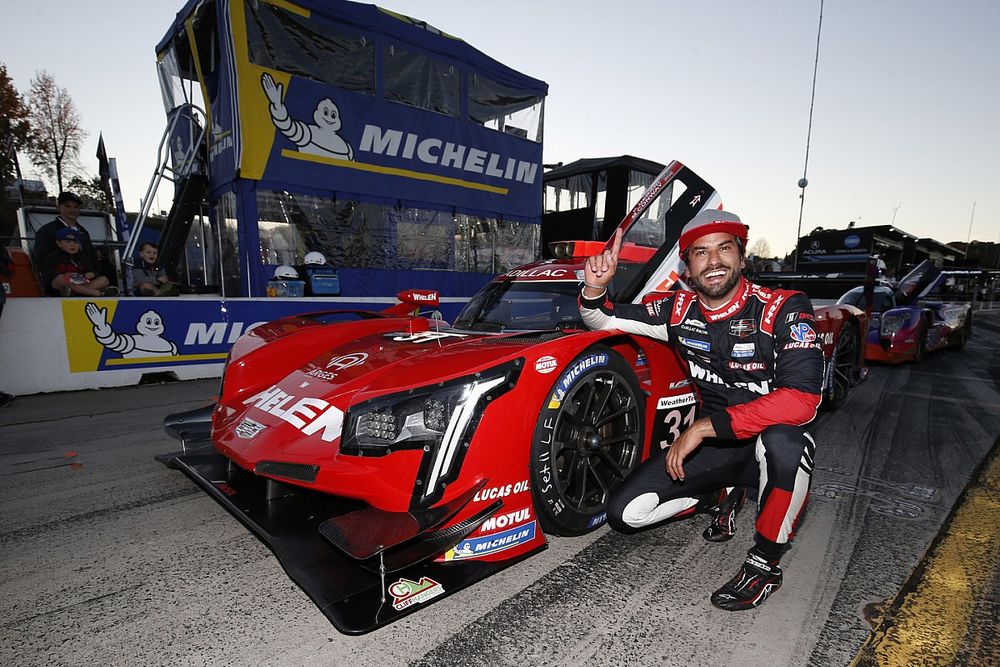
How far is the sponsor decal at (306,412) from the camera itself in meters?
1.99

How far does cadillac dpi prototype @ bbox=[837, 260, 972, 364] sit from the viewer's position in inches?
298


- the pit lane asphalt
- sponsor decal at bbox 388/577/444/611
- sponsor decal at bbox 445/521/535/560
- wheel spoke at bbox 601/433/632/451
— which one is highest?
wheel spoke at bbox 601/433/632/451

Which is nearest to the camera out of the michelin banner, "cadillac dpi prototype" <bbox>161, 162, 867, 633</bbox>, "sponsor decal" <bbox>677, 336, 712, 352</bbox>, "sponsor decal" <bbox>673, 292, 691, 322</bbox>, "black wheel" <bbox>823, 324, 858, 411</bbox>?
"cadillac dpi prototype" <bbox>161, 162, 867, 633</bbox>

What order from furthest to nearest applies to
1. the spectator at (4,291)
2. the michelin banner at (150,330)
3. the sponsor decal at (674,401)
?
the michelin banner at (150,330) < the spectator at (4,291) < the sponsor decal at (674,401)

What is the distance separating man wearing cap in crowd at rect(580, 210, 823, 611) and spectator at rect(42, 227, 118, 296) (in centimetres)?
614

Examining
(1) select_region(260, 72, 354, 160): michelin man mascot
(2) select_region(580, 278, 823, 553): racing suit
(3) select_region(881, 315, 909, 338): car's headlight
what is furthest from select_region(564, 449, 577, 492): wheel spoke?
(1) select_region(260, 72, 354, 160): michelin man mascot

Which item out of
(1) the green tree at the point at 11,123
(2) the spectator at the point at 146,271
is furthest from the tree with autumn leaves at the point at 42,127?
(2) the spectator at the point at 146,271

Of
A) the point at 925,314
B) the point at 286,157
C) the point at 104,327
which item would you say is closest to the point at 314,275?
the point at 286,157

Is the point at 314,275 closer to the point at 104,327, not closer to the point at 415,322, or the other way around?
the point at 104,327

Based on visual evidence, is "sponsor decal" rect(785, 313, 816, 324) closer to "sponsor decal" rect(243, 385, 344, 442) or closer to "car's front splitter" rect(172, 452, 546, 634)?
"car's front splitter" rect(172, 452, 546, 634)

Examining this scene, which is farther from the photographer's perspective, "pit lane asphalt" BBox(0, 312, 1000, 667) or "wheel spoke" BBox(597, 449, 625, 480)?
"wheel spoke" BBox(597, 449, 625, 480)

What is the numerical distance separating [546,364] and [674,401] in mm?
1108

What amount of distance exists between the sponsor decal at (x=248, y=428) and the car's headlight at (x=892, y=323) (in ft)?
28.4

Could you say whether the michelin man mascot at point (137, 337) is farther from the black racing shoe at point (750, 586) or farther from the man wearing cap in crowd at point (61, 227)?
the black racing shoe at point (750, 586)
